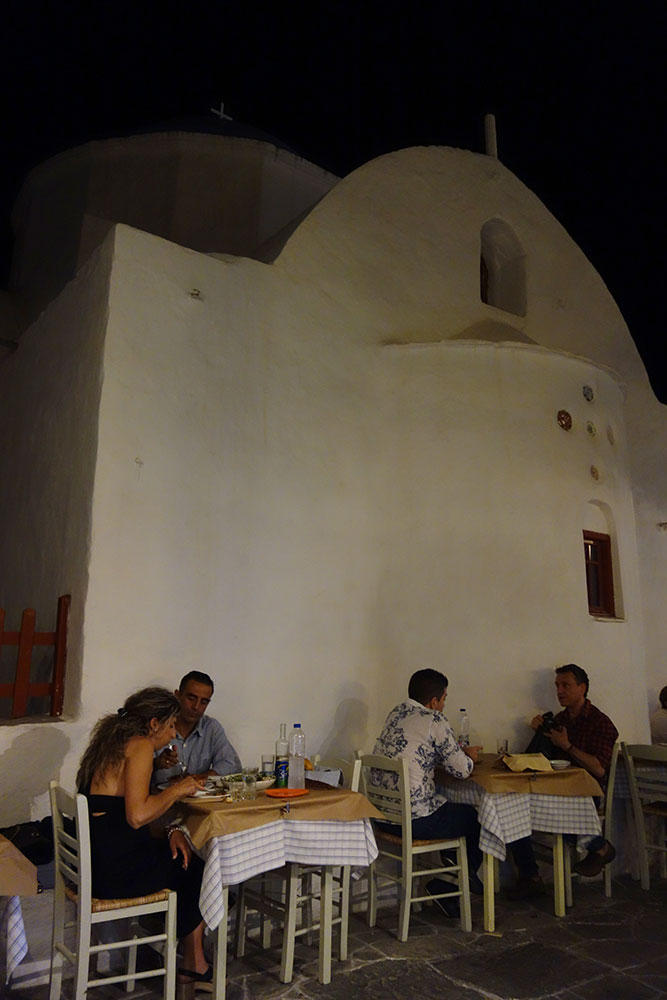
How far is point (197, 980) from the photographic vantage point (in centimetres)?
361

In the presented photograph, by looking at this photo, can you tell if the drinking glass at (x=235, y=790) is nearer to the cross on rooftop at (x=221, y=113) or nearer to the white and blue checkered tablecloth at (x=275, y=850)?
the white and blue checkered tablecloth at (x=275, y=850)

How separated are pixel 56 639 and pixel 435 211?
17.8 ft

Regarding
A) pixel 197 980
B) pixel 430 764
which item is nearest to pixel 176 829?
pixel 197 980

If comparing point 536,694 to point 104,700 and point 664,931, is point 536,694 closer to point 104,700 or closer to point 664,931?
point 664,931

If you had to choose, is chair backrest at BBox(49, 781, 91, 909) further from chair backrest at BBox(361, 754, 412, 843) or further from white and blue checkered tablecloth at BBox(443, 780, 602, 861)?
white and blue checkered tablecloth at BBox(443, 780, 602, 861)

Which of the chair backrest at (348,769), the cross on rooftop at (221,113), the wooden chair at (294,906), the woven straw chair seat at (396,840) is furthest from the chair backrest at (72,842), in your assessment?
the cross on rooftop at (221,113)

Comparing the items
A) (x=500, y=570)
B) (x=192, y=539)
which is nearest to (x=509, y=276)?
(x=500, y=570)

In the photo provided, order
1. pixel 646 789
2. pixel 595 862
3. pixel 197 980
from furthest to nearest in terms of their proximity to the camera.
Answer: pixel 646 789, pixel 595 862, pixel 197 980

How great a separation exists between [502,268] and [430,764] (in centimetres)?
572

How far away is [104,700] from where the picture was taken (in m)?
4.50

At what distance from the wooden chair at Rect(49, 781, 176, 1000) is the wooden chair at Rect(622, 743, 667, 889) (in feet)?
12.5

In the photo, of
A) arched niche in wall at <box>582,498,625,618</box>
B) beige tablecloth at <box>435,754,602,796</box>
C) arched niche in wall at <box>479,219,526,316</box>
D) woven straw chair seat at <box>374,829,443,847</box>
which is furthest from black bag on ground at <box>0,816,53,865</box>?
arched niche in wall at <box>479,219,526,316</box>

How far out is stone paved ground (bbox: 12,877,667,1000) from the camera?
3.74 meters

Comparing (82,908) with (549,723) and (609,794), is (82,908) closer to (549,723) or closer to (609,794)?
(549,723)
